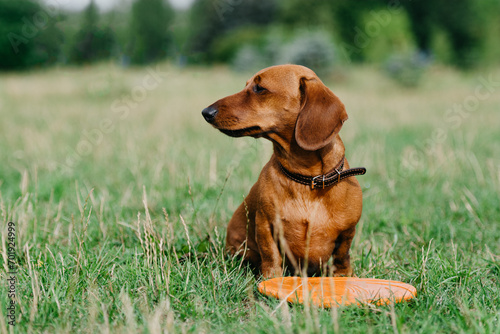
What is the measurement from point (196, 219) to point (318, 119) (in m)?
1.58

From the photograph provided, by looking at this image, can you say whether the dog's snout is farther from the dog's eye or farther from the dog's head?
the dog's eye

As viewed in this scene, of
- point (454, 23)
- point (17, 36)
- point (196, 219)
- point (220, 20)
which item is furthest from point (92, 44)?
point (454, 23)

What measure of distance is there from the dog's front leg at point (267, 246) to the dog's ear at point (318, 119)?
0.47m

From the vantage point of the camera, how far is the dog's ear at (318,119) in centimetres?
229

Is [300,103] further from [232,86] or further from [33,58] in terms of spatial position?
[33,58]

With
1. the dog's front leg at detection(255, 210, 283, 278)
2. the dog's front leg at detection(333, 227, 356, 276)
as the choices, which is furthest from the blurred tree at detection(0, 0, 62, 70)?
the dog's front leg at detection(333, 227, 356, 276)

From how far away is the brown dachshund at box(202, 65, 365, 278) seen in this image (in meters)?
2.35

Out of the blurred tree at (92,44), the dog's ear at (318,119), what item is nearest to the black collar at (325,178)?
the dog's ear at (318,119)

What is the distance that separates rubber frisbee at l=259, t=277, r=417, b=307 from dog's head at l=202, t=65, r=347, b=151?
2.31 ft

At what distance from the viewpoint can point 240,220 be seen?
276 centimetres

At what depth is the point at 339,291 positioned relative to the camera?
7.25ft

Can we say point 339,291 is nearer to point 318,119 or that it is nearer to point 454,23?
point 318,119

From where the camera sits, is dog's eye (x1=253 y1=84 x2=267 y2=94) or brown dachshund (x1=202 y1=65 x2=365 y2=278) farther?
dog's eye (x1=253 y1=84 x2=267 y2=94)

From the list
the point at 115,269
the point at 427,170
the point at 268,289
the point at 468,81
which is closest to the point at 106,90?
the point at 427,170
